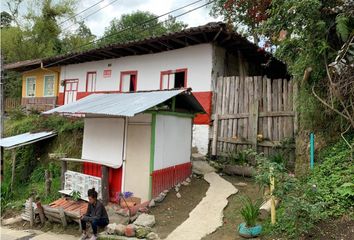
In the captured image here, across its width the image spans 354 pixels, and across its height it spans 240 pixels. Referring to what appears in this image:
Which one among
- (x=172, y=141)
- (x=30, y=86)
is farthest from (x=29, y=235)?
(x=30, y=86)

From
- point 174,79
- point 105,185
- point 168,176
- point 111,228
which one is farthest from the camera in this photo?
point 174,79

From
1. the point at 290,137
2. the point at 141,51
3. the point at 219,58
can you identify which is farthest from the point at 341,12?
the point at 141,51

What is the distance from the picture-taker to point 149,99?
7172mm

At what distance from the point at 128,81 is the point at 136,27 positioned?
17.2 meters

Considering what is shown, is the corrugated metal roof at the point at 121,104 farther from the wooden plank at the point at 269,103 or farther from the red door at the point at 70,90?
the red door at the point at 70,90

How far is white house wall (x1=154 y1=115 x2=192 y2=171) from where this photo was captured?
720cm

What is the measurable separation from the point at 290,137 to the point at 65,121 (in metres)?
8.86

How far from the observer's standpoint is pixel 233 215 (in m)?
5.98

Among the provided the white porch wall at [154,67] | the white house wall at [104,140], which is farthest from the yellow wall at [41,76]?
the white house wall at [104,140]

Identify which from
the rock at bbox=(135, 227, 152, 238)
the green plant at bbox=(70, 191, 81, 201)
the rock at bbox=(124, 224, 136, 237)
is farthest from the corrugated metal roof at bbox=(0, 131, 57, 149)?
the rock at bbox=(135, 227, 152, 238)

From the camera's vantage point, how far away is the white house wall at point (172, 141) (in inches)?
284

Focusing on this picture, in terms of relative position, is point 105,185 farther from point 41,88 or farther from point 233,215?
point 41,88

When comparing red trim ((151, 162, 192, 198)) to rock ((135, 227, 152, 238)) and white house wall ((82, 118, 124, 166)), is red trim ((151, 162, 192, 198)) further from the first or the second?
rock ((135, 227, 152, 238))

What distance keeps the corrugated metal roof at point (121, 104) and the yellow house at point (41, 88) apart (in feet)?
35.1
